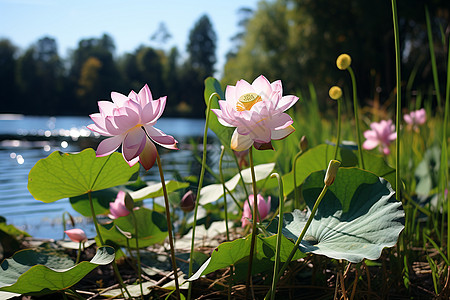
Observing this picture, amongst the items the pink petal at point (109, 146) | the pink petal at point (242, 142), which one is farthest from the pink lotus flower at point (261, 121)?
the pink petal at point (109, 146)

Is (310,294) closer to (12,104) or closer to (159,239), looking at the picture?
(159,239)

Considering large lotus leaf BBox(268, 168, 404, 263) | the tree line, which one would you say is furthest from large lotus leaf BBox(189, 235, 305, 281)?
the tree line

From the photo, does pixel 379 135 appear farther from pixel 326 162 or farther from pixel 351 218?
pixel 351 218

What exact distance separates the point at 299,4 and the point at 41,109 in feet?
75.3

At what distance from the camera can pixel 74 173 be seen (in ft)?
2.03

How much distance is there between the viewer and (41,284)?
0.52 meters

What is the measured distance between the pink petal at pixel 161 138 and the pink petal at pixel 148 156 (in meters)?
0.02

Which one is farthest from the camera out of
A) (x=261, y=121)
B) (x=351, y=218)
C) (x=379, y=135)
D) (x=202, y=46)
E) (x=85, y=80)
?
(x=202, y=46)

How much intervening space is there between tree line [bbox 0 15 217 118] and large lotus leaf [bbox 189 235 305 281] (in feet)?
84.5

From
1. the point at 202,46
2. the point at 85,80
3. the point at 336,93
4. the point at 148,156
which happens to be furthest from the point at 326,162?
the point at 202,46

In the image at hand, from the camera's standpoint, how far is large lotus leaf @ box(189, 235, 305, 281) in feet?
1.56

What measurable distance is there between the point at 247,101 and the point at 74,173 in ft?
1.11

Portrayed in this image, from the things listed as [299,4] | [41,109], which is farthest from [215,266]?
[41,109]

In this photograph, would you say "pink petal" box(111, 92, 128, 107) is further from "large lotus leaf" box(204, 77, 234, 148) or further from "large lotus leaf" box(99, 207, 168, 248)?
"large lotus leaf" box(99, 207, 168, 248)
